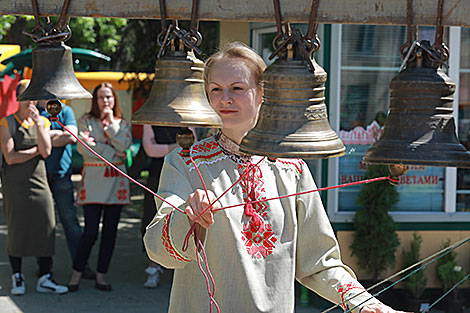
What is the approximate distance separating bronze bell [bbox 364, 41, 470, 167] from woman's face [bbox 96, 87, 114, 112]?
515 cm

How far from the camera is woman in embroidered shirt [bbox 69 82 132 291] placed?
701 cm

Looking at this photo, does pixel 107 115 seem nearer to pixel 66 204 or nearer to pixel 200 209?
pixel 66 204

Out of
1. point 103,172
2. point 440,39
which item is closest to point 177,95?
point 440,39

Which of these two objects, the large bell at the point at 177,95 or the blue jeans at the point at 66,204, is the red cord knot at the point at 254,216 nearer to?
the large bell at the point at 177,95

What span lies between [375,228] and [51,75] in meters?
4.74

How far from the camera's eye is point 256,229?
2.77 metres

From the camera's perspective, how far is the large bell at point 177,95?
224cm

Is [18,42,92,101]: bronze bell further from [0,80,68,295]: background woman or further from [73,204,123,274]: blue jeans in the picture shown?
[73,204,123,274]: blue jeans

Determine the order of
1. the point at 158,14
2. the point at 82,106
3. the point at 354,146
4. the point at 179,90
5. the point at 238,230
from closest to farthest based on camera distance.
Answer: the point at 158,14 → the point at 179,90 → the point at 238,230 → the point at 354,146 → the point at 82,106

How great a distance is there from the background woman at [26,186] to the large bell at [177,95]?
180 inches

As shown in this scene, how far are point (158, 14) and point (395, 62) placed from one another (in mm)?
5127

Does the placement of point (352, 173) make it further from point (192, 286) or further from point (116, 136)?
point (192, 286)

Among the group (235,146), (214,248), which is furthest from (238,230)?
(235,146)

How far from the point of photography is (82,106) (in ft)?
57.6
